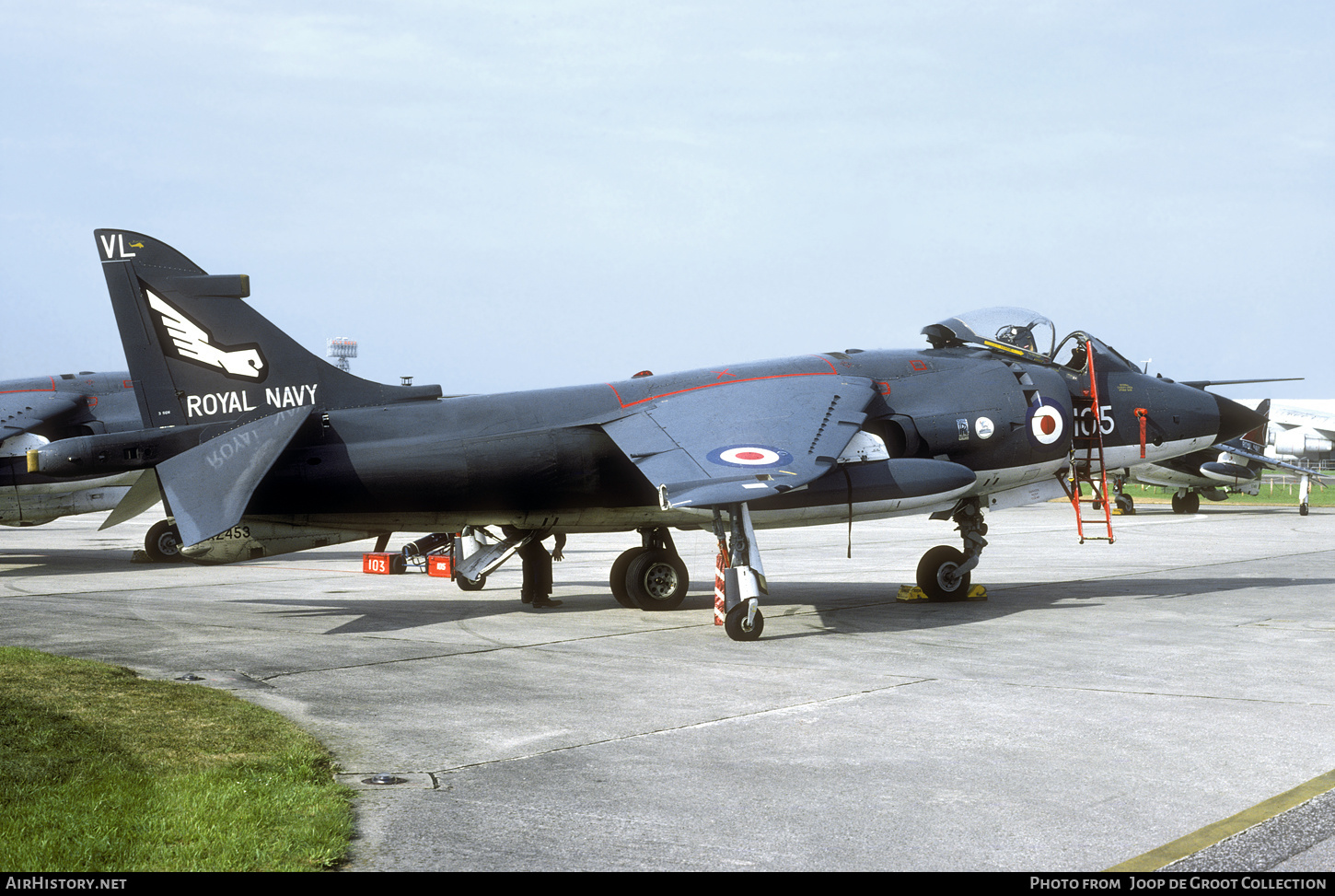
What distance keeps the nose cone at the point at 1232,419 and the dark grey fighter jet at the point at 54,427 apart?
18658mm

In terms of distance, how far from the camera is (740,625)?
11828mm

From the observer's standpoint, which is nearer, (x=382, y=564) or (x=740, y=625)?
(x=740, y=625)

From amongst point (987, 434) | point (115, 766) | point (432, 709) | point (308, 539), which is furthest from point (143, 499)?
point (987, 434)

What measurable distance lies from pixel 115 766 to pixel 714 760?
11.4ft

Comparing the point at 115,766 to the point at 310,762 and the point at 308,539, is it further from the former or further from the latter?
the point at 308,539

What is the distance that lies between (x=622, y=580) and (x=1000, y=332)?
20.4ft

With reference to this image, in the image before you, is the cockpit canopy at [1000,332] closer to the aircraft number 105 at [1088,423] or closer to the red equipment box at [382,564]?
the aircraft number 105 at [1088,423]

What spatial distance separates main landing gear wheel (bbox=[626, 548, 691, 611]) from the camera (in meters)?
15.0

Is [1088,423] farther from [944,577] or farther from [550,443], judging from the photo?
[550,443]

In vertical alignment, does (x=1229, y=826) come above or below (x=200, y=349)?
below

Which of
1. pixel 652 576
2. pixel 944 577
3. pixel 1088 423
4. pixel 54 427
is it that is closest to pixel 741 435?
pixel 652 576

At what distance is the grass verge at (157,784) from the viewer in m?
5.07

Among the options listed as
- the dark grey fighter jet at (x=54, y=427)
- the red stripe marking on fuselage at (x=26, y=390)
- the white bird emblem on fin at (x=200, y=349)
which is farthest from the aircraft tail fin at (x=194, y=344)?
the red stripe marking on fuselage at (x=26, y=390)

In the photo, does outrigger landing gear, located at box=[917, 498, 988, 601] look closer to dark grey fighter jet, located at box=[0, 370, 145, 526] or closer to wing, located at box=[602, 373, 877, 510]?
wing, located at box=[602, 373, 877, 510]
